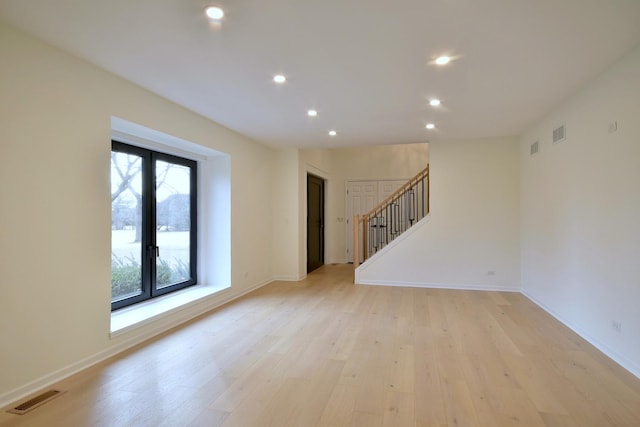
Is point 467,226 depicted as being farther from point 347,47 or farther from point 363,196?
point 347,47

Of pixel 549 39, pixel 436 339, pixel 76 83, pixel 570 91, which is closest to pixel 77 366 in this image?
pixel 76 83

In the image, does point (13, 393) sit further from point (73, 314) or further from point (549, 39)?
point (549, 39)

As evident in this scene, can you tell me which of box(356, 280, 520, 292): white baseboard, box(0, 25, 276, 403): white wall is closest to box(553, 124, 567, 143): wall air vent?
box(356, 280, 520, 292): white baseboard

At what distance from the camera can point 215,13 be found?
214 centimetres

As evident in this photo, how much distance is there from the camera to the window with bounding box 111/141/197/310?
147 inches

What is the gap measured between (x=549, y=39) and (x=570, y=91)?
4.75ft

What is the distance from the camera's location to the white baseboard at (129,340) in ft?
7.78

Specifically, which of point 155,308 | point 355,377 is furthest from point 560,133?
point 155,308

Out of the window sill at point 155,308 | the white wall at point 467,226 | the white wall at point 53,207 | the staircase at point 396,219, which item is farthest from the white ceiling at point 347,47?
the staircase at point 396,219

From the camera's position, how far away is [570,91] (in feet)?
11.6

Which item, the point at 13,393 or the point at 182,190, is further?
the point at 182,190

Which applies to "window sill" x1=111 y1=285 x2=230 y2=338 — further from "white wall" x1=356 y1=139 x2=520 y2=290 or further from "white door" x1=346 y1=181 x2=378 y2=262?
"white door" x1=346 y1=181 x2=378 y2=262

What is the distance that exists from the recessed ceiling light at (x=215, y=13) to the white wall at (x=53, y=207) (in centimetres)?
147

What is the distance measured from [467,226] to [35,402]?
5.96 metres
